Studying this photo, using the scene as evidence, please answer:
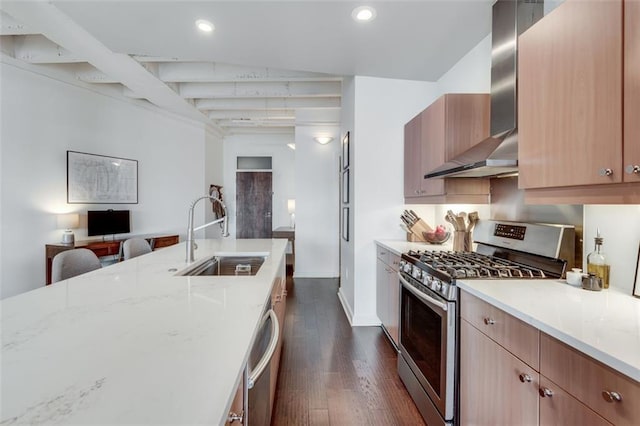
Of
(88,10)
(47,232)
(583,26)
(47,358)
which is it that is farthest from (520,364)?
(47,232)

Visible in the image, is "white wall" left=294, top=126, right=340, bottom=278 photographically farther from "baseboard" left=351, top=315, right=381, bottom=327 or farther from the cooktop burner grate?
the cooktop burner grate

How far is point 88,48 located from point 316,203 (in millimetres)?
3565

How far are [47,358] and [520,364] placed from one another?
151cm

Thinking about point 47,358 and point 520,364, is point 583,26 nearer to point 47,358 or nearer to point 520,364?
point 520,364

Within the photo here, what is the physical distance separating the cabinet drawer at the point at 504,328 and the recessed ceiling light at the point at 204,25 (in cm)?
261

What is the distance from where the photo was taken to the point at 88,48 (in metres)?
3.12

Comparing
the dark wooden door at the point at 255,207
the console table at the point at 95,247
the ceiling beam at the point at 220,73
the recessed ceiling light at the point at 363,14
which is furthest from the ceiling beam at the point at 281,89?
the dark wooden door at the point at 255,207

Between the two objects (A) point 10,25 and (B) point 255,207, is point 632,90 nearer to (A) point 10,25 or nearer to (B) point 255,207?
(A) point 10,25

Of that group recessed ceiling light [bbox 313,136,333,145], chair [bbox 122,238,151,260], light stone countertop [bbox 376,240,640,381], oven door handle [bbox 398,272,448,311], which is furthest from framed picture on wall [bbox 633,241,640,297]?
recessed ceiling light [bbox 313,136,333,145]

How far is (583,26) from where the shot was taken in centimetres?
118

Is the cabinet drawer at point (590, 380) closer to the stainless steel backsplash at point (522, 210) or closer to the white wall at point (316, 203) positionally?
the stainless steel backsplash at point (522, 210)

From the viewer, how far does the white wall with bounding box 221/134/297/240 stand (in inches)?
295

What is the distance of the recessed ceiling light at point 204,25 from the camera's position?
235 cm

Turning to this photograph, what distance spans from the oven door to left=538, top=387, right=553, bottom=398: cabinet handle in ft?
1.73
